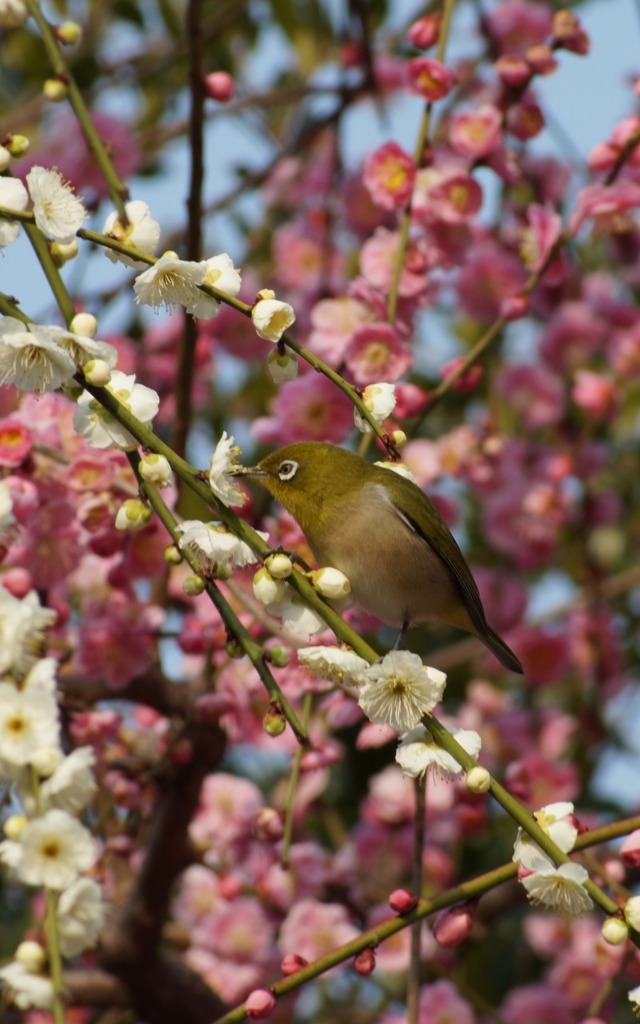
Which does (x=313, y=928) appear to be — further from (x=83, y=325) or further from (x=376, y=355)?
(x=83, y=325)

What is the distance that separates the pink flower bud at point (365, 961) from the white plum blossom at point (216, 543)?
2.06ft

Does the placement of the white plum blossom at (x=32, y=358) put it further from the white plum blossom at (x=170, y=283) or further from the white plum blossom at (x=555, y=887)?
the white plum blossom at (x=555, y=887)

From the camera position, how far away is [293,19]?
503 centimetres

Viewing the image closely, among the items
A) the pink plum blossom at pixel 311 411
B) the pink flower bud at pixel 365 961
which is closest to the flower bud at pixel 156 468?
the pink flower bud at pixel 365 961

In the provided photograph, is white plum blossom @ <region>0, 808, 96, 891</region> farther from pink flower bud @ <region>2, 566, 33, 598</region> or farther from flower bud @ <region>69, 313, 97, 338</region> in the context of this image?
pink flower bud @ <region>2, 566, 33, 598</region>

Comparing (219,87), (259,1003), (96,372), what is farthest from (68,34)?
(259,1003)

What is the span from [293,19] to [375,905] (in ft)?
9.97

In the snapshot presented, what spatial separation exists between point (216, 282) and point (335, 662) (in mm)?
571

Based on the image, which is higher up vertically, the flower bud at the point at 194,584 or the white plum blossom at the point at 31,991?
the flower bud at the point at 194,584

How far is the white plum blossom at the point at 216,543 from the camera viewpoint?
193cm

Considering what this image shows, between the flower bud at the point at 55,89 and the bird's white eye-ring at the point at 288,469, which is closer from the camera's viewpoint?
the flower bud at the point at 55,89

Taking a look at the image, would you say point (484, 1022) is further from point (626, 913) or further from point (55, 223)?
point (55, 223)

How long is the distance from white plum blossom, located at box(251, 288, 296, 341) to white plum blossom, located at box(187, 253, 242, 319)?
45 millimetres

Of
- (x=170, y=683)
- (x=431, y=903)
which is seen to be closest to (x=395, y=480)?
(x=170, y=683)
